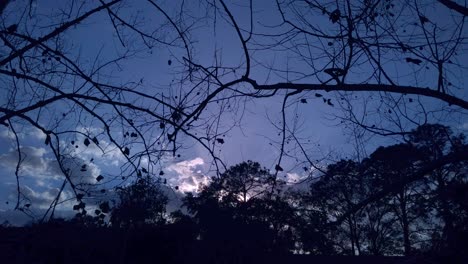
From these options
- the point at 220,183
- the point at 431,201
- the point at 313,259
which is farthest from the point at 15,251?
the point at 313,259

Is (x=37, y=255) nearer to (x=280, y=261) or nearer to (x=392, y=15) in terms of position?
(x=280, y=261)

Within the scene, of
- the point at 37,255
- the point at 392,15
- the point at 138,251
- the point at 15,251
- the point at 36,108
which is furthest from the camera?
the point at 138,251

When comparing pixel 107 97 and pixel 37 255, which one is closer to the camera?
pixel 107 97

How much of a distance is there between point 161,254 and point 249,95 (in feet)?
54.5

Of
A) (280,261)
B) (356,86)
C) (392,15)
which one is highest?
(392,15)

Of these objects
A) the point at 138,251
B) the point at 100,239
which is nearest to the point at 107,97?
the point at 100,239

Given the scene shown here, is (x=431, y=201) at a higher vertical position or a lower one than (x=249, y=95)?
lower

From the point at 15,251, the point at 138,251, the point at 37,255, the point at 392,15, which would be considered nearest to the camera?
the point at 392,15

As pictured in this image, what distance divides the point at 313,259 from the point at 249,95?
67.3 ft

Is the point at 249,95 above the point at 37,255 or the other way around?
above

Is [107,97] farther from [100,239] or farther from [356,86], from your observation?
[100,239]

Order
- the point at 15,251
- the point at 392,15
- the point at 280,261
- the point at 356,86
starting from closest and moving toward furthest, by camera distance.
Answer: the point at 356,86, the point at 392,15, the point at 15,251, the point at 280,261

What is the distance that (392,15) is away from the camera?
3992 millimetres

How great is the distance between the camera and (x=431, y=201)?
425 cm
